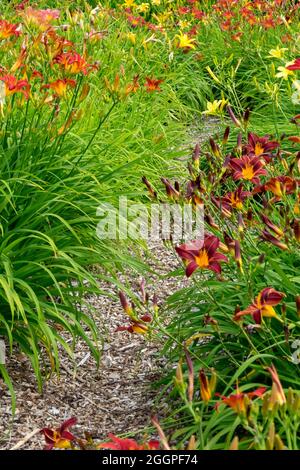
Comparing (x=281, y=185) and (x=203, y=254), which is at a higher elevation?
(x=281, y=185)

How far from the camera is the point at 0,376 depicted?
3.44m

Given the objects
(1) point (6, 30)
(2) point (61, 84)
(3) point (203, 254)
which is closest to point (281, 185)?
(3) point (203, 254)

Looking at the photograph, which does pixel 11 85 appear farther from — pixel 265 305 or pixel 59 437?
pixel 59 437

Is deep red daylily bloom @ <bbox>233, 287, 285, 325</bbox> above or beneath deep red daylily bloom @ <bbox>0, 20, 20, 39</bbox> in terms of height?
beneath

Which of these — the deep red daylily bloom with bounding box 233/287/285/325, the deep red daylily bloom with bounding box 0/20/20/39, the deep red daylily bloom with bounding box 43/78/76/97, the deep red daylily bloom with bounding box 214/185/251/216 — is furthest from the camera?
the deep red daylily bloom with bounding box 0/20/20/39

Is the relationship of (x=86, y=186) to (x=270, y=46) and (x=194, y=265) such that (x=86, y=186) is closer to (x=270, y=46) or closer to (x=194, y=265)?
(x=194, y=265)

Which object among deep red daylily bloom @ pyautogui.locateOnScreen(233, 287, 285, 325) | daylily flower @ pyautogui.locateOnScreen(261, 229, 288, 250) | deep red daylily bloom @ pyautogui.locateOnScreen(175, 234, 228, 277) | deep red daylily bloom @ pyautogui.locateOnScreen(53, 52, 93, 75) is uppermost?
deep red daylily bloom @ pyautogui.locateOnScreen(53, 52, 93, 75)

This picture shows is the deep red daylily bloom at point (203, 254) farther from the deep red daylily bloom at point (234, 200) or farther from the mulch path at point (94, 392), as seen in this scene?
the mulch path at point (94, 392)

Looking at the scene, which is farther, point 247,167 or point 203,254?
point 247,167

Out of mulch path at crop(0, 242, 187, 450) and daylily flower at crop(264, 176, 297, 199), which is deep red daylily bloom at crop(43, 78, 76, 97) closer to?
daylily flower at crop(264, 176, 297, 199)

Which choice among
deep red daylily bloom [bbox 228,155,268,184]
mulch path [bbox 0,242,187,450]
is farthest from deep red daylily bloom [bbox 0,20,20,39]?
mulch path [bbox 0,242,187,450]

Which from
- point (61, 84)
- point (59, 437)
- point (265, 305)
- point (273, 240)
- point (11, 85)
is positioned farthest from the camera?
point (61, 84)
